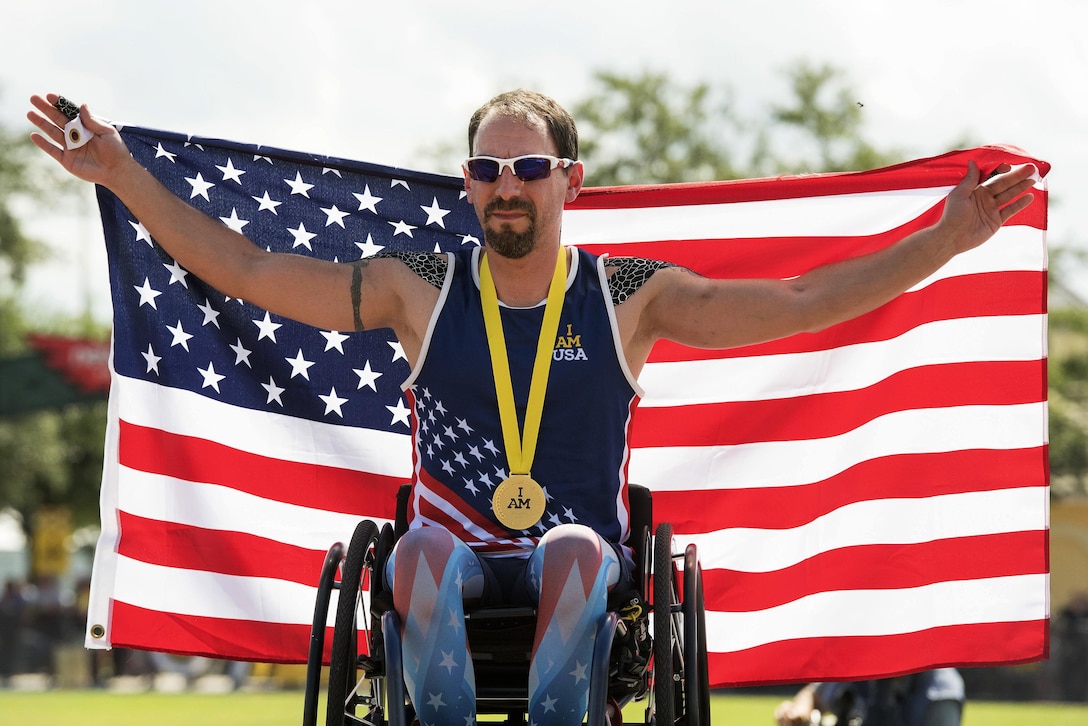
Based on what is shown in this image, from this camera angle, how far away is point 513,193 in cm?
405

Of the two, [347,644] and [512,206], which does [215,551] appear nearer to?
[347,644]

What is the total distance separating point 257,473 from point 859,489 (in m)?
2.41

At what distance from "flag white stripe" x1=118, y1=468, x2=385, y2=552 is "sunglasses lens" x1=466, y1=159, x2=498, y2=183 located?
6.91ft

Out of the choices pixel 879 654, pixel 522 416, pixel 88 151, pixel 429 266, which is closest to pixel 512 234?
pixel 429 266

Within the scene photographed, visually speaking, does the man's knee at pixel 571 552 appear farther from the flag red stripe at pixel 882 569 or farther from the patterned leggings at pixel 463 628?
the flag red stripe at pixel 882 569

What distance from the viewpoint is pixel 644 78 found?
31250 mm

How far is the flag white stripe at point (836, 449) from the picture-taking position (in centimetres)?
567

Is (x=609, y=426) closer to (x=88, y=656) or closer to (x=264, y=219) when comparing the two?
(x=264, y=219)

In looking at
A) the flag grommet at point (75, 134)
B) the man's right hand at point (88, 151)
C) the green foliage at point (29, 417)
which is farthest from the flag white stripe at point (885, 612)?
the green foliage at point (29, 417)

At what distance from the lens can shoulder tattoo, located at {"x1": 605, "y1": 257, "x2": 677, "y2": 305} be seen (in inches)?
167

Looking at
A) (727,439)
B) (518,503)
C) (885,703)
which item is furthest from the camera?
(885,703)

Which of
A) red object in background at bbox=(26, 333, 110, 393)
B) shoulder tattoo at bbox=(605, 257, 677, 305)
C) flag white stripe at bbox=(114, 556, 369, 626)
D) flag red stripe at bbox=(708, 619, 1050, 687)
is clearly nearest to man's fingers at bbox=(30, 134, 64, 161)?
flag white stripe at bbox=(114, 556, 369, 626)

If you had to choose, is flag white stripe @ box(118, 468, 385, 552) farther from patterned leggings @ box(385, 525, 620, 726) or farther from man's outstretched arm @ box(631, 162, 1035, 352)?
patterned leggings @ box(385, 525, 620, 726)

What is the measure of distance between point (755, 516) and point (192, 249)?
2581mm
